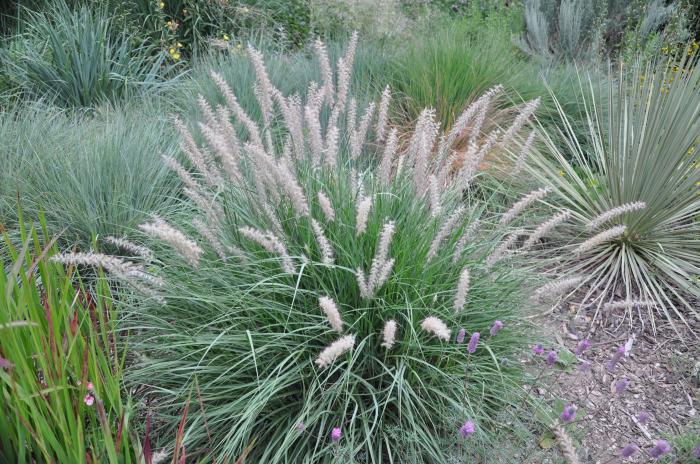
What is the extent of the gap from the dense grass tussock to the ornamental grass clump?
3.63 ft

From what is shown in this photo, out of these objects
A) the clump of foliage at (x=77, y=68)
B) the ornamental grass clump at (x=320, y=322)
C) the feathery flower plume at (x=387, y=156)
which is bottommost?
the clump of foliage at (x=77, y=68)

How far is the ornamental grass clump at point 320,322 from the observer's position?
210cm

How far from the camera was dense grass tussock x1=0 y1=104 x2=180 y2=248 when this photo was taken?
3.38 metres

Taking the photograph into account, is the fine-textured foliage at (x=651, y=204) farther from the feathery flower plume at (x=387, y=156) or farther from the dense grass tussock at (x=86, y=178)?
the dense grass tussock at (x=86, y=178)

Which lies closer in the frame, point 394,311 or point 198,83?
point 394,311

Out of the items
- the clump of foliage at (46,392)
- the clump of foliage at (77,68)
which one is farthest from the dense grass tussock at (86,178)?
the clump of foliage at (77,68)

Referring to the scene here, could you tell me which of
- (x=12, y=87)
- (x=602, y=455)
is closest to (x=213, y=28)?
(x=12, y=87)

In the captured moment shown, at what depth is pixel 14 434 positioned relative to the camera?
5.60 ft

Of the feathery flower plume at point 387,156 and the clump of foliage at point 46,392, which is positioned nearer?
the clump of foliage at point 46,392

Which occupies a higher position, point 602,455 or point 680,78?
point 680,78

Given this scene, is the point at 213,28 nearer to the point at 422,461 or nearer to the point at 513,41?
the point at 513,41

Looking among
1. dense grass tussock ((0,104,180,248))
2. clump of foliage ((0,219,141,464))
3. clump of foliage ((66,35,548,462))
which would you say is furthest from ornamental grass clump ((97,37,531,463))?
dense grass tussock ((0,104,180,248))

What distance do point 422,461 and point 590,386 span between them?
4.05 ft

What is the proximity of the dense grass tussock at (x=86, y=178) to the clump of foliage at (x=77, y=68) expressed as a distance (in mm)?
1651
